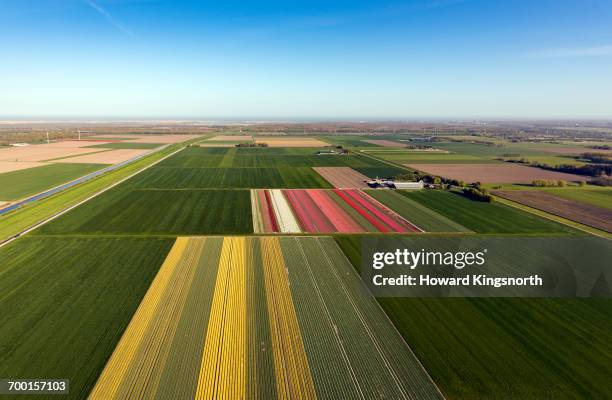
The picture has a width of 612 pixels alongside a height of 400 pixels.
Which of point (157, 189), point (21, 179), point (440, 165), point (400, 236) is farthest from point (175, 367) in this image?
point (440, 165)

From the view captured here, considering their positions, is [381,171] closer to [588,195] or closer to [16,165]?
[588,195]

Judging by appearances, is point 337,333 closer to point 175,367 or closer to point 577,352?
point 175,367

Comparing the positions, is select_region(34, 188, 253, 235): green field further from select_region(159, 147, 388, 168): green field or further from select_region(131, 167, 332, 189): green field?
select_region(159, 147, 388, 168): green field

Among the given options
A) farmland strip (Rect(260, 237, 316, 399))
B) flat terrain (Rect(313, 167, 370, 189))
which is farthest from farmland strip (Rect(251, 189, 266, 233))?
flat terrain (Rect(313, 167, 370, 189))

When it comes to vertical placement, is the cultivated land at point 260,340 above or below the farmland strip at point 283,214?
below

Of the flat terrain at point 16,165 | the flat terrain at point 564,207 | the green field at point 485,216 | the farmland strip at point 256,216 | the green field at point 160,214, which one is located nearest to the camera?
the green field at point 160,214

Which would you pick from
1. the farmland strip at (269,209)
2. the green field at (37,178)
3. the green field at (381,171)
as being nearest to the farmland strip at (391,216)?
the farmland strip at (269,209)

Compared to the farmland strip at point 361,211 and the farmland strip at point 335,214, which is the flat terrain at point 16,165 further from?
the farmland strip at point 361,211
